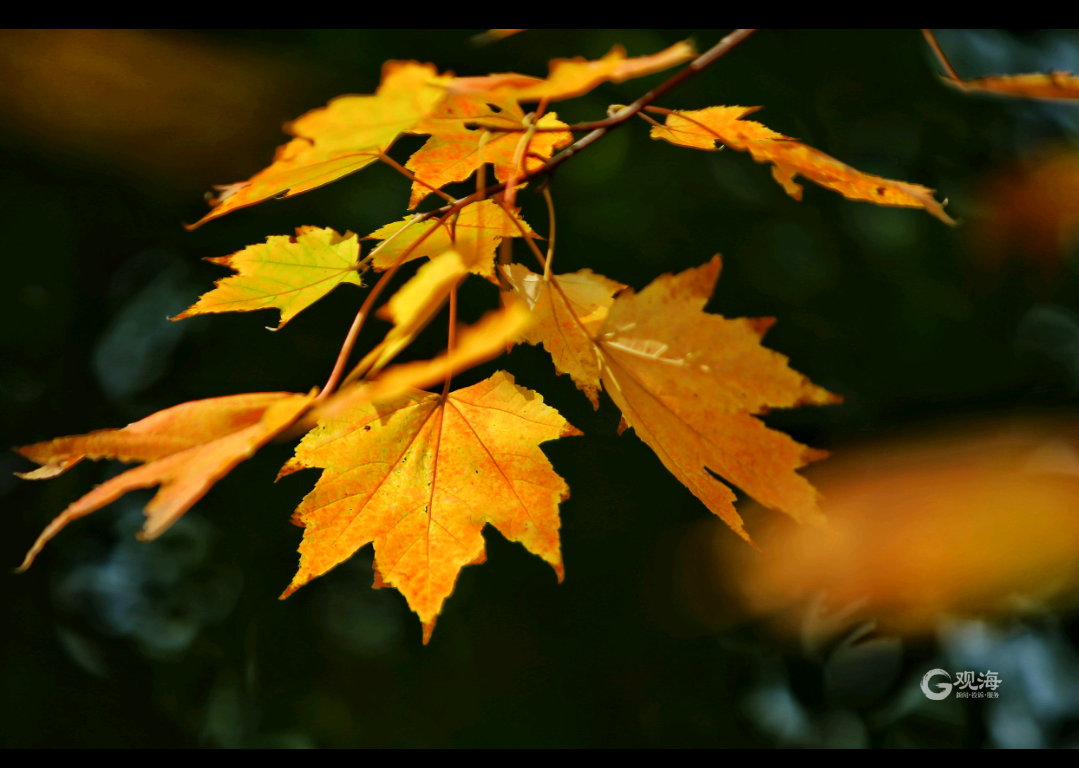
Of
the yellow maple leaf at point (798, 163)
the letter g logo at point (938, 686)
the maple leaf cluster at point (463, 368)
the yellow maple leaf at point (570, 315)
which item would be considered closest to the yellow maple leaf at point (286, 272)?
the maple leaf cluster at point (463, 368)

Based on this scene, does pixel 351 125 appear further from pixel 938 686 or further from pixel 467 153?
pixel 938 686

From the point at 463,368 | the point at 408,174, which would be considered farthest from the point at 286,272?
the point at 463,368

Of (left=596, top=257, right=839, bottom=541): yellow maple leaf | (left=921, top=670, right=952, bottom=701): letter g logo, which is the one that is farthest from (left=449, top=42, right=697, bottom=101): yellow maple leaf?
(left=921, top=670, right=952, bottom=701): letter g logo

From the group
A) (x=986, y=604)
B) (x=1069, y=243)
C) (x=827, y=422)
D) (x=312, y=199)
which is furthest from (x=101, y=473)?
(x=1069, y=243)

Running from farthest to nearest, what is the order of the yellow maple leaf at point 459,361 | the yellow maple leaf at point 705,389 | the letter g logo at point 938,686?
the letter g logo at point 938,686, the yellow maple leaf at point 705,389, the yellow maple leaf at point 459,361

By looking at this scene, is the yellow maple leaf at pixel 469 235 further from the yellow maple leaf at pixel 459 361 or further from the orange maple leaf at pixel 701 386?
the yellow maple leaf at pixel 459 361

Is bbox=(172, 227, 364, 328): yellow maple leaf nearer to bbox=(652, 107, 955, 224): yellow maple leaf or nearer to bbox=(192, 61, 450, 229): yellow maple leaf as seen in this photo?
bbox=(192, 61, 450, 229): yellow maple leaf
